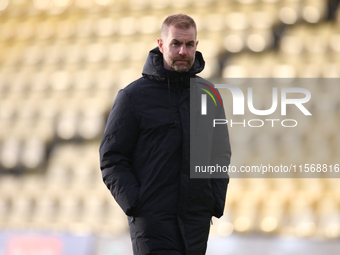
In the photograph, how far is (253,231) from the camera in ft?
9.26

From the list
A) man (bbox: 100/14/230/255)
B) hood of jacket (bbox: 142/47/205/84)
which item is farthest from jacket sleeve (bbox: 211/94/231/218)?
hood of jacket (bbox: 142/47/205/84)

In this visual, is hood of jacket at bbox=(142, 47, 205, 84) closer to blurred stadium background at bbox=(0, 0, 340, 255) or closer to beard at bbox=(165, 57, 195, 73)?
beard at bbox=(165, 57, 195, 73)

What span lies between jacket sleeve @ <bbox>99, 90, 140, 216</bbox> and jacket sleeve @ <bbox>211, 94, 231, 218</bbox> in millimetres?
155

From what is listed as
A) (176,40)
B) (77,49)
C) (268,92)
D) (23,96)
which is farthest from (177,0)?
(176,40)

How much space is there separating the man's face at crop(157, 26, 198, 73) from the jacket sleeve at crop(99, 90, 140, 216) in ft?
0.36

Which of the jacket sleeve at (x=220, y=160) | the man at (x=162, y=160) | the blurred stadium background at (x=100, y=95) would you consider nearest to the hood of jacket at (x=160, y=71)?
the man at (x=162, y=160)

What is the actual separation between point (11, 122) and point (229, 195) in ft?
6.58

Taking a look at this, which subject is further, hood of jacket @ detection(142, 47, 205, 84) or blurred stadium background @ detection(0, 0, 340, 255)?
blurred stadium background @ detection(0, 0, 340, 255)

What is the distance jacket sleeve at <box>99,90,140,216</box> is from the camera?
0.79 meters

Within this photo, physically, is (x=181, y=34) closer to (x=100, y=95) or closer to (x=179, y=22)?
(x=179, y=22)

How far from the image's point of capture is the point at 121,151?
0.82m

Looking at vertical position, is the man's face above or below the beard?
above

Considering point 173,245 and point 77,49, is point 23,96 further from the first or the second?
point 173,245

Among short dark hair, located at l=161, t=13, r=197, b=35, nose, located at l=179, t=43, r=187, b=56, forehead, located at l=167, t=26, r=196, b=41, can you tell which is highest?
short dark hair, located at l=161, t=13, r=197, b=35
